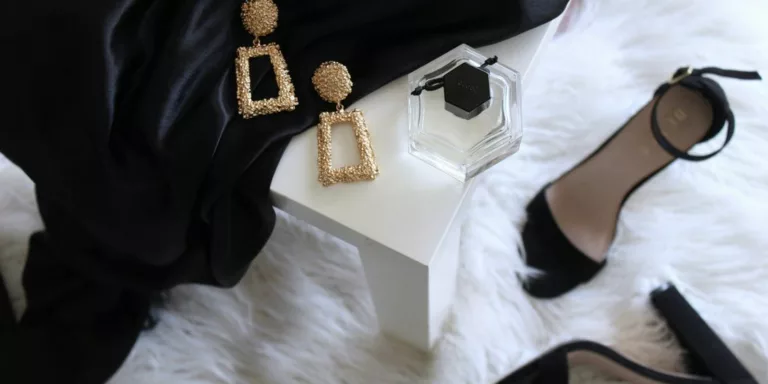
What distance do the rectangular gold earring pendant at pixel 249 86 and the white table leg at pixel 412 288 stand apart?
0.14 m

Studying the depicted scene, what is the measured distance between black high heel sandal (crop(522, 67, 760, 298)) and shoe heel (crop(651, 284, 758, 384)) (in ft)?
0.28

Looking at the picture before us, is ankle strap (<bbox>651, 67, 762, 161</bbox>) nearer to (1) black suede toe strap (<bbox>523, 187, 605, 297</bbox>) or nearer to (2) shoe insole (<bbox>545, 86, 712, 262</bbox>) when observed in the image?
(2) shoe insole (<bbox>545, 86, 712, 262</bbox>)

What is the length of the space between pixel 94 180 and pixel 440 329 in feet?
1.39

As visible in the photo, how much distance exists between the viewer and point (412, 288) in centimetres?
54

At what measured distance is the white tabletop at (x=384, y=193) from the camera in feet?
1.57

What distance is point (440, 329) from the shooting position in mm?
733

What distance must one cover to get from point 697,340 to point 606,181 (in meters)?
0.22

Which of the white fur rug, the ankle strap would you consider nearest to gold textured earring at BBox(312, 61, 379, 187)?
the white fur rug

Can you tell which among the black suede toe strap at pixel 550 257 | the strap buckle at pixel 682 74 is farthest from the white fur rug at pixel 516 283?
the strap buckle at pixel 682 74

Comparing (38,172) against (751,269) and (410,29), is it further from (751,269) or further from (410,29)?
(751,269)

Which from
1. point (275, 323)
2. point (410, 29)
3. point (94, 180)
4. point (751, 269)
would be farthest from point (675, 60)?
point (94, 180)

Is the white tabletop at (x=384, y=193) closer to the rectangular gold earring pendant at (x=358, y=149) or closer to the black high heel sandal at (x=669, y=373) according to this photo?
the rectangular gold earring pendant at (x=358, y=149)

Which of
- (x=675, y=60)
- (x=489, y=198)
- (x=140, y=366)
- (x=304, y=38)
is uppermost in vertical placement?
(x=304, y=38)

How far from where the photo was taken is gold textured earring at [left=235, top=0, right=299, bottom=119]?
52 centimetres
